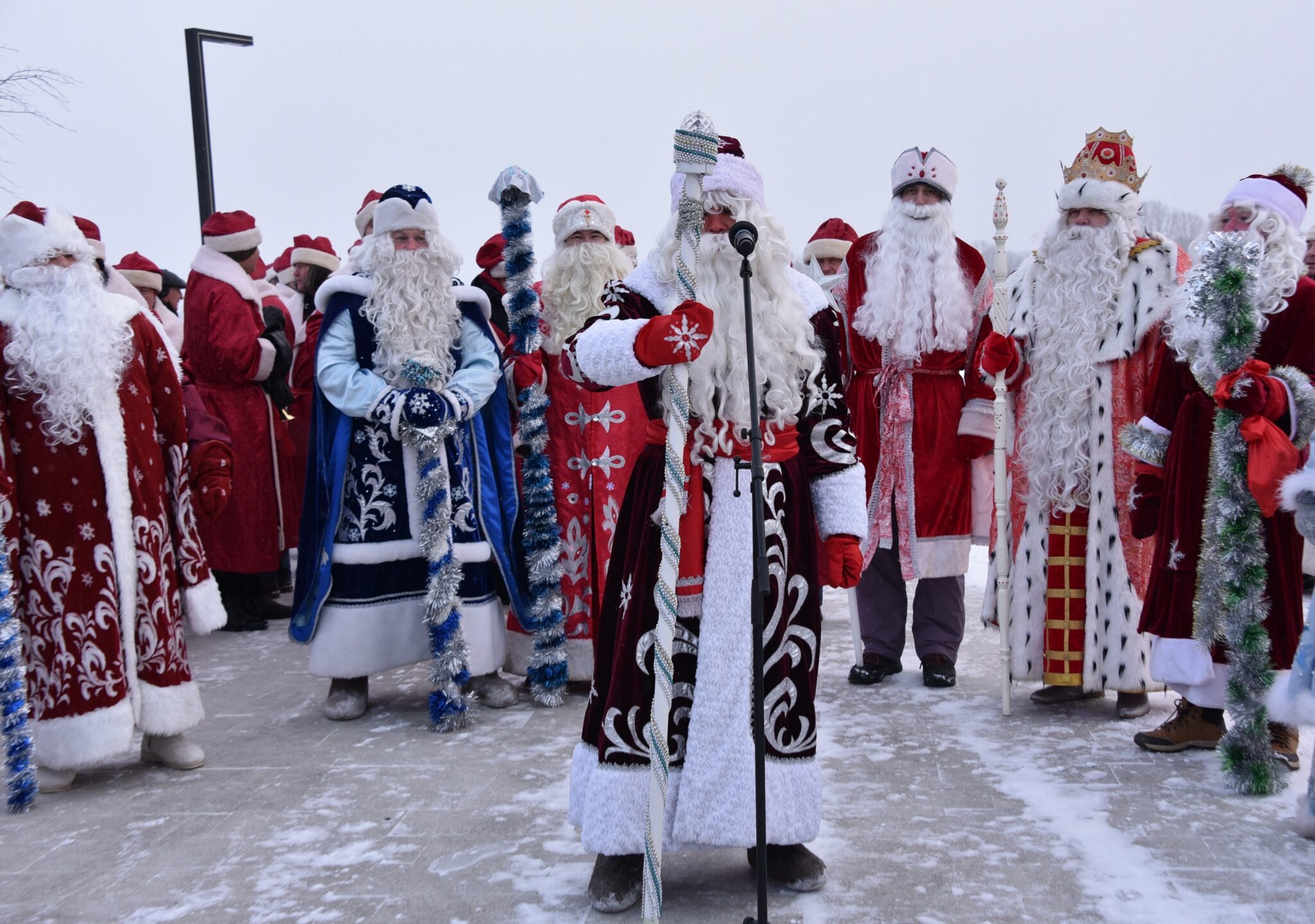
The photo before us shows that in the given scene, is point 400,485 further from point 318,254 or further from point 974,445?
point 318,254

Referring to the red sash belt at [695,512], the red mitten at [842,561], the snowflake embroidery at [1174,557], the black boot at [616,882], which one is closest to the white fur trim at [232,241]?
the red sash belt at [695,512]

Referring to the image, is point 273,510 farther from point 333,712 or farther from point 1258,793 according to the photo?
point 1258,793

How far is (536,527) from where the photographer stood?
5273 millimetres

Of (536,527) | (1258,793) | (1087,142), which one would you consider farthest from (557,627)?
(1087,142)

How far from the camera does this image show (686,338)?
9.71 ft

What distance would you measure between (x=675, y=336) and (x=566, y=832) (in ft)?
5.65

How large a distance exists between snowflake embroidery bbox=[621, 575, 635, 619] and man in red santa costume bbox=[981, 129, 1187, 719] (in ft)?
7.70

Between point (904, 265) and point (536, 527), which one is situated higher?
point (904, 265)

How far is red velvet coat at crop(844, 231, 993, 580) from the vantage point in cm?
541

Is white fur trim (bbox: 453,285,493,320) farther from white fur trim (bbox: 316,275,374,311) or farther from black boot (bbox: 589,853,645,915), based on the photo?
black boot (bbox: 589,853,645,915)

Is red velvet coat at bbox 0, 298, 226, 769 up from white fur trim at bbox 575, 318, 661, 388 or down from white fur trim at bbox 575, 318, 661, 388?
down

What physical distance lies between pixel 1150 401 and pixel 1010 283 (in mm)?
1022

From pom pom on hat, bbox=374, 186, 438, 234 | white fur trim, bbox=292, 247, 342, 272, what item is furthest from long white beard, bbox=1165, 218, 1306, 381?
white fur trim, bbox=292, 247, 342, 272

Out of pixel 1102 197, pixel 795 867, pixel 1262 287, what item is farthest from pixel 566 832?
pixel 1102 197
